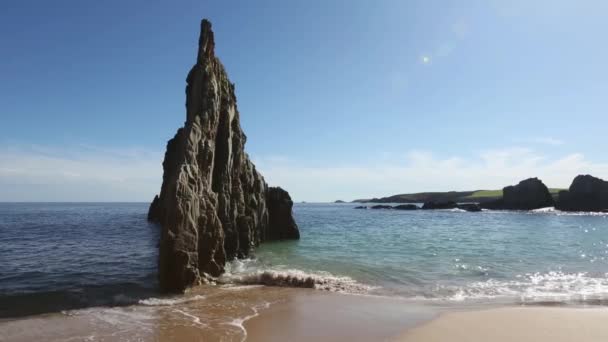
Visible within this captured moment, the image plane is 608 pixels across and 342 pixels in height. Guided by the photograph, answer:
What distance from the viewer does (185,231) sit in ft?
58.0

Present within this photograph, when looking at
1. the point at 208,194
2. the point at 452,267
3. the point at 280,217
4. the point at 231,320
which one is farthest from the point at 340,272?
the point at 280,217

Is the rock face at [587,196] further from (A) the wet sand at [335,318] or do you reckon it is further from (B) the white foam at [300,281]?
(A) the wet sand at [335,318]

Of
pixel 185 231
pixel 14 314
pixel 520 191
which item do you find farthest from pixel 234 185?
pixel 520 191

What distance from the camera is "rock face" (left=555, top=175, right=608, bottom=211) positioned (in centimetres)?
11325

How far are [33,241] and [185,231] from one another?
86.6 feet

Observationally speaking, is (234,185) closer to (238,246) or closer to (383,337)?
(238,246)

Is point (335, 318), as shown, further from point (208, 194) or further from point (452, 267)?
point (452, 267)

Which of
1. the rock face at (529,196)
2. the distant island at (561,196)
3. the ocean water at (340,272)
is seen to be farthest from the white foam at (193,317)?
the rock face at (529,196)

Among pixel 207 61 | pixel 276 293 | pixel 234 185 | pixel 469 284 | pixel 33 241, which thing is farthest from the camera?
pixel 33 241

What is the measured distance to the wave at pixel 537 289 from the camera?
1664 cm

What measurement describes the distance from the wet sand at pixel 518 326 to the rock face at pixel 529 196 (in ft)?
401

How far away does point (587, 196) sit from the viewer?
114 metres

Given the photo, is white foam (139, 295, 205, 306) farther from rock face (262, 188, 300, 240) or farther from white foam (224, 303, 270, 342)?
rock face (262, 188, 300, 240)

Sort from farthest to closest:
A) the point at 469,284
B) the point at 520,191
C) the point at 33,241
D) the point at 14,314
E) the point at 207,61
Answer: the point at 520,191, the point at 33,241, the point at 207,61, the point at 469,284, the point at 14,314
